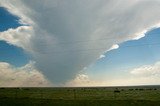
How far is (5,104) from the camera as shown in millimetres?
43812

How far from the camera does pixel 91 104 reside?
1673 inches

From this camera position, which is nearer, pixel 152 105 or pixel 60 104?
pixel 152 105

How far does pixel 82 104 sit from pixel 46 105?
6.02 m

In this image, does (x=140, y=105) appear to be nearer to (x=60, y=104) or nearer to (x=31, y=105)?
(x=60, y=104)

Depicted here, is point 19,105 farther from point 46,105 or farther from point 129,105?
point 129,105

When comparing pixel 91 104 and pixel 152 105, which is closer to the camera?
pixel 152 105

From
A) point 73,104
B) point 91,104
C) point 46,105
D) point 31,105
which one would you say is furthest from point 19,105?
point 91,104

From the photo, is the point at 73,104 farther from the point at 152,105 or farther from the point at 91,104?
the point at 152,105

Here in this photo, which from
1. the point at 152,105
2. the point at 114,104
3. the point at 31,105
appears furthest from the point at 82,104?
the point at 152,105

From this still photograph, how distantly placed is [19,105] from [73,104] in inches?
361

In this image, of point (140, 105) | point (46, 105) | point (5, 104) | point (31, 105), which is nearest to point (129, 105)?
point (140, 105)

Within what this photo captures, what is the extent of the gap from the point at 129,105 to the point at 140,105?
1.76m

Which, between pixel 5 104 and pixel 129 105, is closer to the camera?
pixel 129 105

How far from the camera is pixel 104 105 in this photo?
134 ft
